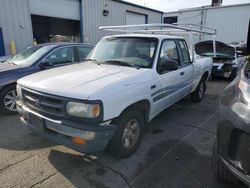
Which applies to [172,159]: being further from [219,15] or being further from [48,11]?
[219,15]

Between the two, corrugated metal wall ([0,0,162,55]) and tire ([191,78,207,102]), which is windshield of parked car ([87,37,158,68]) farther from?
corrugated metal wall ([0,0,162,55])

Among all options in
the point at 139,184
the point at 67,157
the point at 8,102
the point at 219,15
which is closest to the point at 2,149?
the point at 67,157

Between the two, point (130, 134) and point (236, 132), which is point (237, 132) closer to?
point (236, 132)

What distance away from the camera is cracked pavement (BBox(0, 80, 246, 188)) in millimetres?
2541

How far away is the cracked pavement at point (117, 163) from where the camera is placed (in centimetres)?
254

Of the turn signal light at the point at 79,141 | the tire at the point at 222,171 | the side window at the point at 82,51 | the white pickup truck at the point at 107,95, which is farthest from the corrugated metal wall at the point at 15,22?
the tire at the point at 222,171

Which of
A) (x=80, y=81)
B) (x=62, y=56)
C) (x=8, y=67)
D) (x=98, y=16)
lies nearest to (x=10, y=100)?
(x=8, y=67)

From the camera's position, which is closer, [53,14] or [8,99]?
[8,99]

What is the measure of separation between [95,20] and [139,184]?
1047cm

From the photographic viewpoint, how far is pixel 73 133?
2.34 m

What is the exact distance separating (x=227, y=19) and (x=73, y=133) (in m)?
22.0

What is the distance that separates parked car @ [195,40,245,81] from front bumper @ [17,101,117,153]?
297 inches

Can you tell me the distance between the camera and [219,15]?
20.3m

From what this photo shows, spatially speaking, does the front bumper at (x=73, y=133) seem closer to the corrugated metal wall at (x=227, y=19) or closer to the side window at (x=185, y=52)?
the side window at (x=185, y=52)
